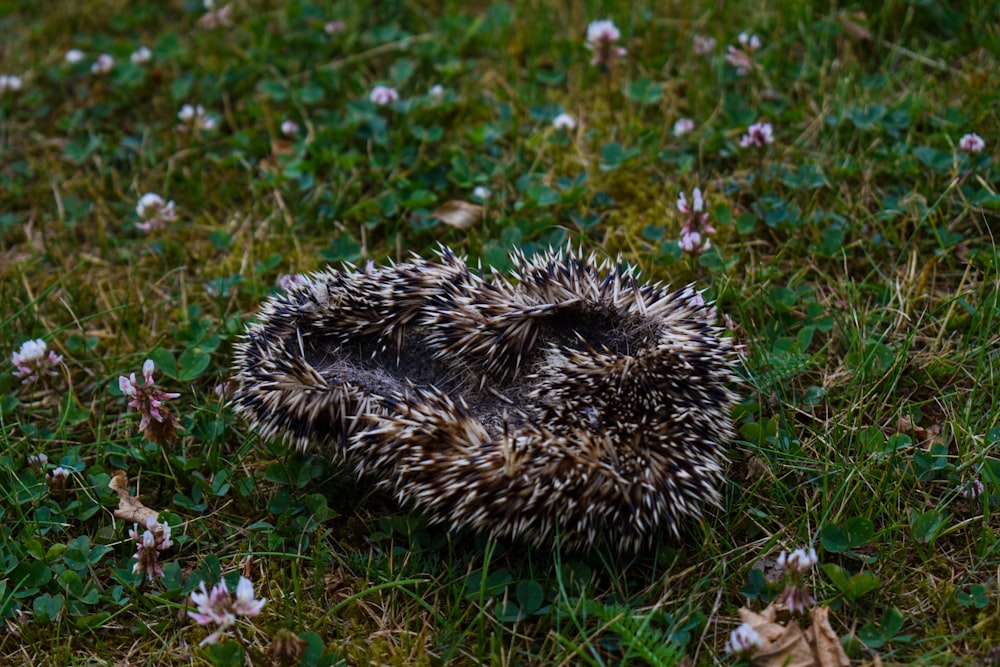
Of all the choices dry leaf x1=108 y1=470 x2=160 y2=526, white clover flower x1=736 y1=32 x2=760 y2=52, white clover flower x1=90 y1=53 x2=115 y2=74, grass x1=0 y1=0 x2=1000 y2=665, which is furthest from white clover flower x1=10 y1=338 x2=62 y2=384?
white clover flower x1=736 y1=32 x2=760 y2=52

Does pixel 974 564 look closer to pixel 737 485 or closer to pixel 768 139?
pixel 737 485

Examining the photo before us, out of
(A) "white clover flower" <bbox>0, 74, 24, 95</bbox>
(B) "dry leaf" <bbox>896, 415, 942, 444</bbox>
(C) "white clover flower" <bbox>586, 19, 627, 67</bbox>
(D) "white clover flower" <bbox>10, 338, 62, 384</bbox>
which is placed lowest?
(D) "white clover flower" <bbox>10, 338, 62, 384</bbox>

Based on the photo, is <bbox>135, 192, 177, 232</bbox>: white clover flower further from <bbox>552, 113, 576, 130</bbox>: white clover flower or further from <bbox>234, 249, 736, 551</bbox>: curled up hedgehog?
<bbox>552, 113, 576, 130</bbox>: white clover flower

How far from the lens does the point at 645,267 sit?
14.8 feet

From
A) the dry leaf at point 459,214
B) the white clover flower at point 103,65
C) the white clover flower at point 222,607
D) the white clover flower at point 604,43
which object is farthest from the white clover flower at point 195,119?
the white clover flower at point 222,607

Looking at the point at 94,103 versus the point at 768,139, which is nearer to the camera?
the point at 768,139

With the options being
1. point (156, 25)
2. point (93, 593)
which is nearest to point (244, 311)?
point (93, 593)

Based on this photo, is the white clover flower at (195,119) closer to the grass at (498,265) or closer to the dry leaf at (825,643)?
the grass at (498,265)

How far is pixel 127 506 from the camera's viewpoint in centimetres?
374

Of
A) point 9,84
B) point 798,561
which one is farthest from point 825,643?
point 9,84

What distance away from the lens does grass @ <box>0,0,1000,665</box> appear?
10.8 feet

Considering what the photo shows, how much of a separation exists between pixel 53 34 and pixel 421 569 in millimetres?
5001

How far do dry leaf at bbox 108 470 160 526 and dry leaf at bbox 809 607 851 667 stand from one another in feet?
7.93

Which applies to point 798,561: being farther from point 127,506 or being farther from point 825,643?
point 127,506
